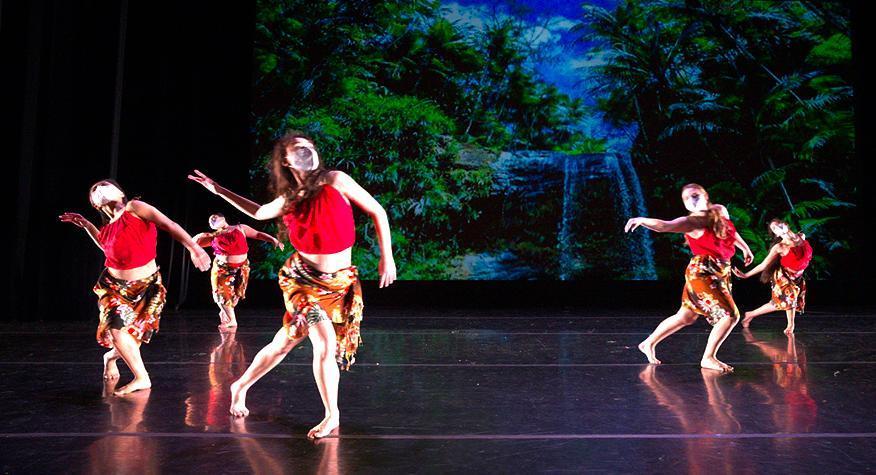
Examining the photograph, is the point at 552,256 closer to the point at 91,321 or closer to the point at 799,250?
the point at 799,250

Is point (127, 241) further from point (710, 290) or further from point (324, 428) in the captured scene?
point (710, 290)

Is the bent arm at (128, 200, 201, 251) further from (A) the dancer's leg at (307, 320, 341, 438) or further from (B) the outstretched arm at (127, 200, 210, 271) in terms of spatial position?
(A) the dancer's leg at (307, 320, 341, 438)

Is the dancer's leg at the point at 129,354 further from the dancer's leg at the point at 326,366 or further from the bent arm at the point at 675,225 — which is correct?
the bent arm at the point at 675,225

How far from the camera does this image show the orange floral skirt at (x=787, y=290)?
272 inches

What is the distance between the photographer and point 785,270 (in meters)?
7.11

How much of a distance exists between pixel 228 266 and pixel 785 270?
223 inches

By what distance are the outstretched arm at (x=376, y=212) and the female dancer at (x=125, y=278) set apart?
4.66 ft

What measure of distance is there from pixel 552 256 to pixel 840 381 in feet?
19.1

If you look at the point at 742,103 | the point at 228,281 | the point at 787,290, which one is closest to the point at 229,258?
the point at 228,281

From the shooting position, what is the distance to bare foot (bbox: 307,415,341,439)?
9.86 ft

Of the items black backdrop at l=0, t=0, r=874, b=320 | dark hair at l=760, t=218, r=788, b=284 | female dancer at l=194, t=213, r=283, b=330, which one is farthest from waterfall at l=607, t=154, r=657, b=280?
female dancer at l=194, t=213, r=283, b=330


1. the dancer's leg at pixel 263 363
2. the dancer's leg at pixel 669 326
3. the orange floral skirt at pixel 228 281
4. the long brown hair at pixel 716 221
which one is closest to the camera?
the dancer's leg at pixel 263 363

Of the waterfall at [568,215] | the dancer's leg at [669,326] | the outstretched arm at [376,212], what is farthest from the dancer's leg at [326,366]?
the waterfall at [568,215]

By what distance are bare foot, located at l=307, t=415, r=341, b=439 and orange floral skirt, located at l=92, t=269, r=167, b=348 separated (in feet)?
4.99
